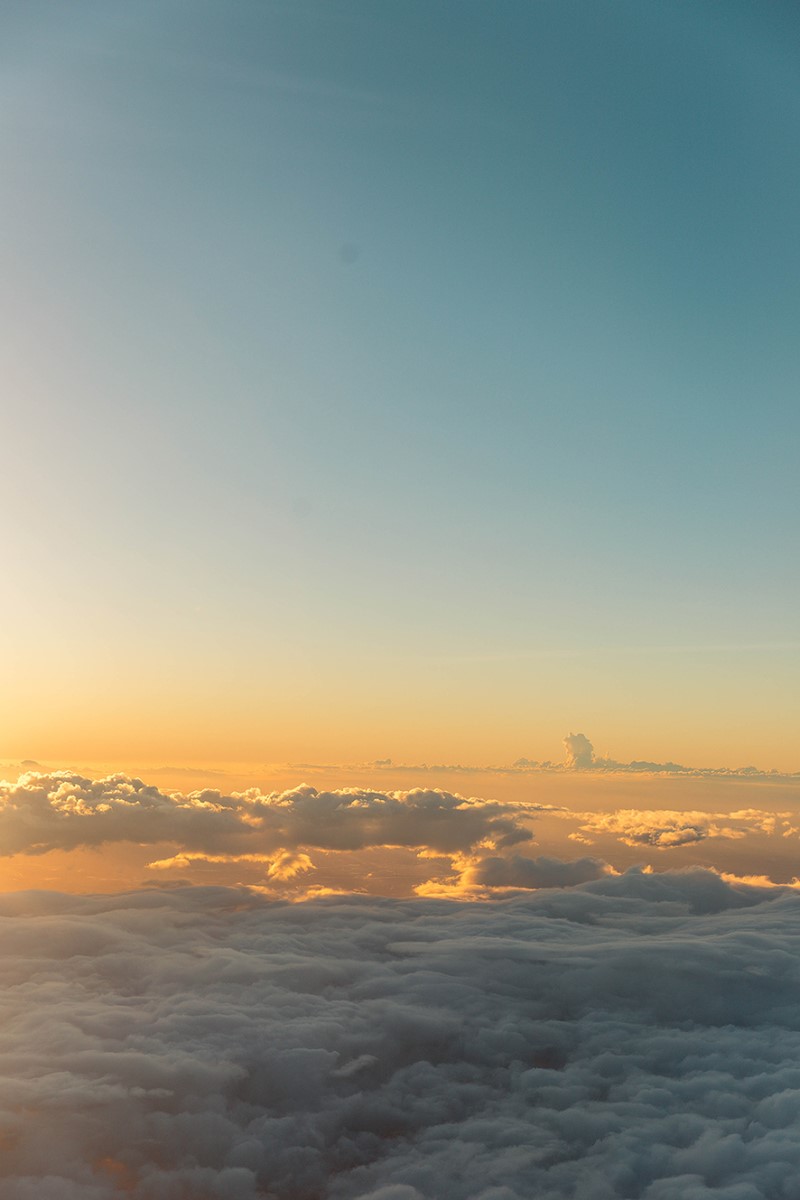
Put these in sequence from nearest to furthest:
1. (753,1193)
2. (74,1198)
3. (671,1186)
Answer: (753,1193) < (671,1186) < (74,1198)

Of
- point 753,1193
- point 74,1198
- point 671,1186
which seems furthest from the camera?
point 74,1198

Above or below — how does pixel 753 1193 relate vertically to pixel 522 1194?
above

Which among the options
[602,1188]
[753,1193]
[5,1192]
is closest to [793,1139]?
[753,1193]

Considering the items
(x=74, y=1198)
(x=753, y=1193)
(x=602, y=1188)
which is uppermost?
(x=753, y=1193)

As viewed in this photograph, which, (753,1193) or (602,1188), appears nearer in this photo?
(753,1193)

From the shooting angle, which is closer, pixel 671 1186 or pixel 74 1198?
pixel 671 1186

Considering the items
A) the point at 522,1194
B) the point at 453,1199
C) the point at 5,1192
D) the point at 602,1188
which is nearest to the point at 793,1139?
the point at 602,1188

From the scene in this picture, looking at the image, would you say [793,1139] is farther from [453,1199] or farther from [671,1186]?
[453,1199]

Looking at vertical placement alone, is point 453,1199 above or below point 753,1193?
below

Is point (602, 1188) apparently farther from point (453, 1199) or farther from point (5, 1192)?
point (5, 1192)
